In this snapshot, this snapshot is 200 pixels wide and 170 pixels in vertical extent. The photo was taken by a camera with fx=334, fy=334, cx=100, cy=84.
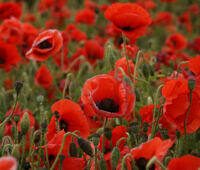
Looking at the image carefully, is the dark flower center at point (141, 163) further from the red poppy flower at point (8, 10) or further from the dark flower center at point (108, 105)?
the red poppy flower at point (8, 10)

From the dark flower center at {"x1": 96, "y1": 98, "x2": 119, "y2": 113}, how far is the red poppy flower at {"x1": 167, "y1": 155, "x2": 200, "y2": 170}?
19cm

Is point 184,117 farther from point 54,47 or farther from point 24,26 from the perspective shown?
point 24,26

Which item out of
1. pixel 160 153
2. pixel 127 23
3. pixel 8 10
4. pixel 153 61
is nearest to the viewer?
pixel 160 153

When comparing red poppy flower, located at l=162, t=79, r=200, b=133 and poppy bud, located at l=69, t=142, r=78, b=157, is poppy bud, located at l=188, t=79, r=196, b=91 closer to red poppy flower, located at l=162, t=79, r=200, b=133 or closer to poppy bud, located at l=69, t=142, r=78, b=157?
red poppy flower, located at l=162, t=79, r=200, b=133

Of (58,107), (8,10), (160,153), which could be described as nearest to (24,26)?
(8,10)

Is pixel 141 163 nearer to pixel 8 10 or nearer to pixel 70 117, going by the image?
pixel 70 117

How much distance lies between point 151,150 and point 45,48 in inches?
29.1

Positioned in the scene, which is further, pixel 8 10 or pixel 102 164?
pixel 8 10

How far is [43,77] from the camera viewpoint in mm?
1626

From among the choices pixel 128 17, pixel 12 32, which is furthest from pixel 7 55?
pixel 128 17

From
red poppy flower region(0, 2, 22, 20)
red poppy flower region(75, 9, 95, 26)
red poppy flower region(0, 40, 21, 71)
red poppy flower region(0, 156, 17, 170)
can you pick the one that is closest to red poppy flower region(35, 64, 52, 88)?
red poppy flower region(0, 40, 21, 71)

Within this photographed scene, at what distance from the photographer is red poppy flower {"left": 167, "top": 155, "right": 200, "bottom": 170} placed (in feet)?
2.23

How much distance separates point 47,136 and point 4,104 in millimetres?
496

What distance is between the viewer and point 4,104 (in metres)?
1.30
